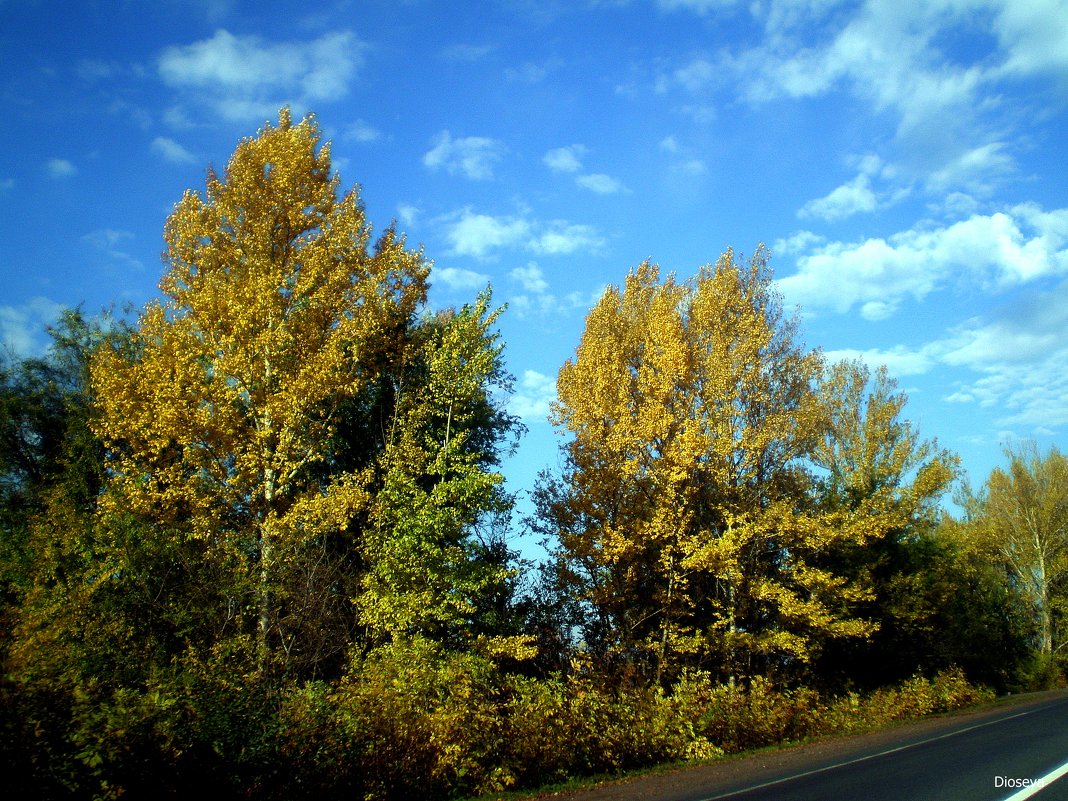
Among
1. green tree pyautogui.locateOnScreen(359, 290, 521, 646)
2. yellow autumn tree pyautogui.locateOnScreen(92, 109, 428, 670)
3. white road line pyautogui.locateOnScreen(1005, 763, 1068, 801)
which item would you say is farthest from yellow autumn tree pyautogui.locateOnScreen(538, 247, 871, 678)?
white road line pyautogui.locateOnScreen(1005, 763, 1068, 801)

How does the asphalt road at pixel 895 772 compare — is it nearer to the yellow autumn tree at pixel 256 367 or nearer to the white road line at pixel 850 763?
the white road line at pixel 850 763

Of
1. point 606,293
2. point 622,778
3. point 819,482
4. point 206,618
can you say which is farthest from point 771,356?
point 206,618

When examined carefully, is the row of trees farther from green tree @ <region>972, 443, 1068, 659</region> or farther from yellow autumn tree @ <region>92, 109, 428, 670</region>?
green tree @ <region>972, 443, 1068, 659</region>

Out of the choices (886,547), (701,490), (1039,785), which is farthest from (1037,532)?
(1039,785)

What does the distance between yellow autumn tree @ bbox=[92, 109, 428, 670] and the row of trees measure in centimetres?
8

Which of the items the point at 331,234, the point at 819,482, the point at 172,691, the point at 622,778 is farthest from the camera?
the point at 819,482

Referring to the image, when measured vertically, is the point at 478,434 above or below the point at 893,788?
above

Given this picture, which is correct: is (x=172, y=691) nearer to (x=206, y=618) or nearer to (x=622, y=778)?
(x=206, y=618)

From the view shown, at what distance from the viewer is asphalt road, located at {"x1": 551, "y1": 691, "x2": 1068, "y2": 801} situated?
8159 millimetres

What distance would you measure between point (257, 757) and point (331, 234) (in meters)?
13.9

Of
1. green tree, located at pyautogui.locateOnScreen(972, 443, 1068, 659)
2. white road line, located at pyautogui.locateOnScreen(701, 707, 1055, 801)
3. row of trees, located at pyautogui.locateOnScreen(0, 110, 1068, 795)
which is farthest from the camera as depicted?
green tree, located at pyautogui.locateOnScreen(972, 443, 1068, 659)

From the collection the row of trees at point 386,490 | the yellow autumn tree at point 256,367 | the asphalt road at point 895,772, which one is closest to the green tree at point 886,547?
A: the row of trees at point 386,490

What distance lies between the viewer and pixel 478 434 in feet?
76.7

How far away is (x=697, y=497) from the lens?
66.7 feet
